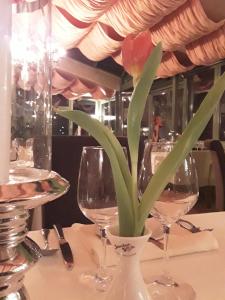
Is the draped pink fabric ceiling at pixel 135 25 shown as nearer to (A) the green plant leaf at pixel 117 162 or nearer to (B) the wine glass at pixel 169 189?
(B) the wine glass at pixel 169 189

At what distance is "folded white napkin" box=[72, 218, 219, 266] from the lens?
662 mm

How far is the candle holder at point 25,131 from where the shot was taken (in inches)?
11.9

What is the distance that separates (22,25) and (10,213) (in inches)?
8.9

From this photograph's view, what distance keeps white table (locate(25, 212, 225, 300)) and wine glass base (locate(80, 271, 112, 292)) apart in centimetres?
1

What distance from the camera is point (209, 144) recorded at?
7.64 feet

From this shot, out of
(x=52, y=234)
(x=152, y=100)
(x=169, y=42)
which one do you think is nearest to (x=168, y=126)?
(x=152, y=100)

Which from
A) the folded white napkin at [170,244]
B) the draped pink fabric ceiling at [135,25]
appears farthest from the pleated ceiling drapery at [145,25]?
the folded white napkin at [170,244]

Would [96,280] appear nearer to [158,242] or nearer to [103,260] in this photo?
[103,260]

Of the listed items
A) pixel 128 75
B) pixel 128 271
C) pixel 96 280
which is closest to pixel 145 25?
pixel 128 75

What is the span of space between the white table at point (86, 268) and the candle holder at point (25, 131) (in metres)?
0.20

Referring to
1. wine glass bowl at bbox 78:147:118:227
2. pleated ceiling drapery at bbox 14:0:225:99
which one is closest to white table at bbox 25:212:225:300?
wine glass bowl at bbox 78:147:118:227

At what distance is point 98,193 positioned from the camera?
0.59 meters

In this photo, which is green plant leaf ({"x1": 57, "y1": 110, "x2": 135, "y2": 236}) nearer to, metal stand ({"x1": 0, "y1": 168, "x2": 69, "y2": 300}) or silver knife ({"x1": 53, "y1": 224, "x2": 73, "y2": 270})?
metal stand ({"x1": 0, "y1": 168, "x2": 69, "y2": 300})

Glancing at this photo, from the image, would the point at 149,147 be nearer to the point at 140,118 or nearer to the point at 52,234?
the point at 140,118
